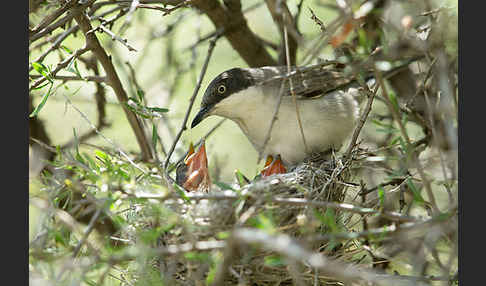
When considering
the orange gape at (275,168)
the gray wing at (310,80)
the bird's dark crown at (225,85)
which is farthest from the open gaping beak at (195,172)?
the gray wing at (310,80)

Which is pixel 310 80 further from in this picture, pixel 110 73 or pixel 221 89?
pixel 110 73

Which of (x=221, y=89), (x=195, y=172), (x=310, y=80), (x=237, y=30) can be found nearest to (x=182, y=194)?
(x=195, y=172)

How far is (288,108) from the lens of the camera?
473 cm

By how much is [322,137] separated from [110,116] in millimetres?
2334

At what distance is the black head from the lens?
471 cm

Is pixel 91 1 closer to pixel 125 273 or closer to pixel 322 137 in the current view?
pixel 125 273

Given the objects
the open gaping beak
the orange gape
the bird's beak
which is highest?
the bird's beak

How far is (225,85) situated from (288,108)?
1.77 ft

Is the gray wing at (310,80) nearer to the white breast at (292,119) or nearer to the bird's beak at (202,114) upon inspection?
the white breast at (292,119)

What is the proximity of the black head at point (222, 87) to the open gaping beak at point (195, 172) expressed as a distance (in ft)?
0.98

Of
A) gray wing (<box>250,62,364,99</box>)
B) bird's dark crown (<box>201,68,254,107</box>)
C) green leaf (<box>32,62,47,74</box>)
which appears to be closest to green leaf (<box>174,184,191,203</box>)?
green leaf (<box>32,62,47,74</box>)

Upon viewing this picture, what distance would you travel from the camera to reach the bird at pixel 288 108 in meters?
4.74

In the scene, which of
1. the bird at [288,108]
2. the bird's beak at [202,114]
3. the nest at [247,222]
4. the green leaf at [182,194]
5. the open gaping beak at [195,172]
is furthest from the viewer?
the bird at [288,108]

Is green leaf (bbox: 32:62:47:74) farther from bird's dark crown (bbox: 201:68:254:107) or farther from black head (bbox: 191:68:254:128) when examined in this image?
bird's dark crown (bbox: 201:68:254:107)
